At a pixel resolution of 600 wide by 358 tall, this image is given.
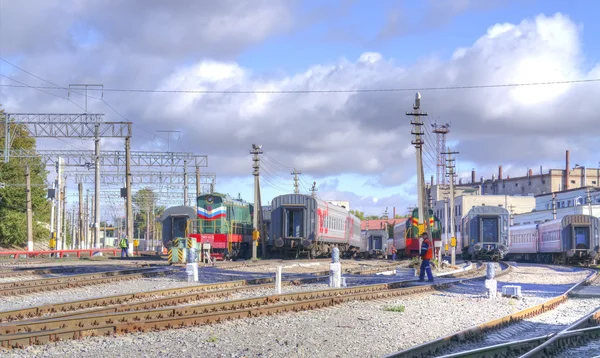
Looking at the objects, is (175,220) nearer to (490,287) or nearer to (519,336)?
(490,287)

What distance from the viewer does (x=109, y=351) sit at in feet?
30.9

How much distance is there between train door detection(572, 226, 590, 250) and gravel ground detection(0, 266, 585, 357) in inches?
1213

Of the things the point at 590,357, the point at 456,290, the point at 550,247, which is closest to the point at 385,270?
the point at 456,290

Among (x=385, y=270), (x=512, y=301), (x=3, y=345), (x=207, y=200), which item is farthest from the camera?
(x=207, y=200)

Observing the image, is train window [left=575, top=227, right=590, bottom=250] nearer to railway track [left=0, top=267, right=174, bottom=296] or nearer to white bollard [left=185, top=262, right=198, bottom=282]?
railway track [left=0, top=267, right=174, bottom=296]

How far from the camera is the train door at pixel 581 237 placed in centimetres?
4403

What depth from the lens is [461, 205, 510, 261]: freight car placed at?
46094 mm

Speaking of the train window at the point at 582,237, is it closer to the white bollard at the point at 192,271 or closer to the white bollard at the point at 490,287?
the white bollard at the point at 490,287

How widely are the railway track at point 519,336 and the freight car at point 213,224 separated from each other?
80.7 feet

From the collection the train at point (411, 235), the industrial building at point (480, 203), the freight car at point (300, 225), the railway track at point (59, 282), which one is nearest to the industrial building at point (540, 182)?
the industrial building at point (480, 203)

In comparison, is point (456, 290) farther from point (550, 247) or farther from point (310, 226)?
point (550, 247)

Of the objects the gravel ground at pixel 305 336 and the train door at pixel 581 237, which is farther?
the train door at pixel 581 237

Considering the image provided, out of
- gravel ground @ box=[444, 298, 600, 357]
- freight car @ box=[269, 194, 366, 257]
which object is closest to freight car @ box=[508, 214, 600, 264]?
freight car @ box=[269, 194, 366, 257]

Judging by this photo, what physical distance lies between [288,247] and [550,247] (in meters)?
17.9
